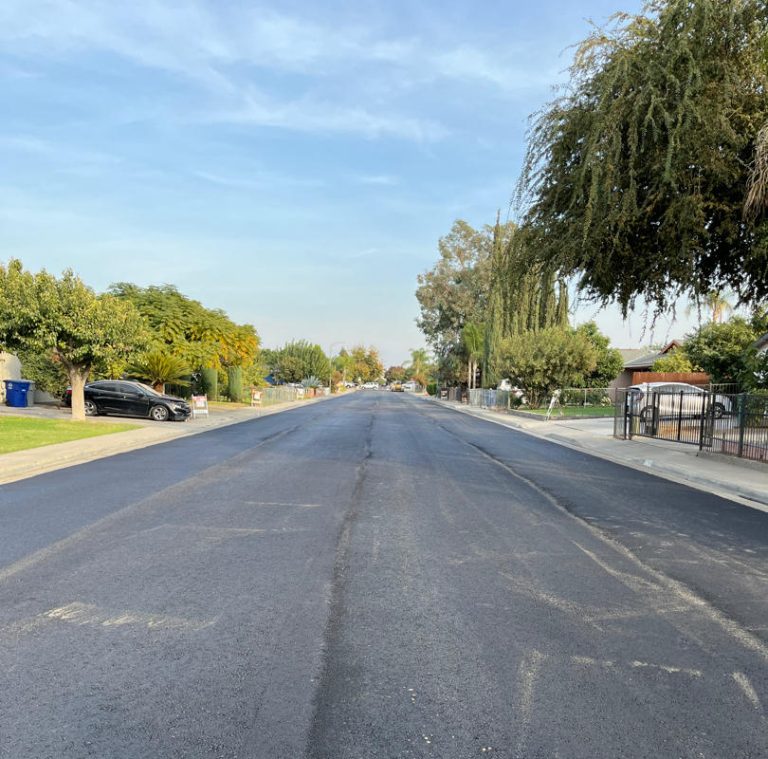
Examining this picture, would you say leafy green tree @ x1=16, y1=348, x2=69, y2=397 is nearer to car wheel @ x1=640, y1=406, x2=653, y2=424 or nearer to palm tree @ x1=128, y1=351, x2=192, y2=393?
palm tree @ x1=128, y1=351, x2=192, y2=393

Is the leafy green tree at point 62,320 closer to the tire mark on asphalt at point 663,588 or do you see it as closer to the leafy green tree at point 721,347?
the tire mark on asphalt at point 663,588

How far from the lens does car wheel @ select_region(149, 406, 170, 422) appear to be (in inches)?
1014

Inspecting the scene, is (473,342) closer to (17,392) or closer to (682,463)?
(17,392)

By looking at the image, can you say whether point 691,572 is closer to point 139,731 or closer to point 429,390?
point 139,731

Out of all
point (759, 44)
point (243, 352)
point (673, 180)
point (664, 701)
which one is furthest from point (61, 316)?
point (664, 701)

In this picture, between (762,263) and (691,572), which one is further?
(762,263)

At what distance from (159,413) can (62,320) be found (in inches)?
255

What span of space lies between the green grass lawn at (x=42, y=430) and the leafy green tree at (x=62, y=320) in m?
2.20

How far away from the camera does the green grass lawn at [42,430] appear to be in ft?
50.8

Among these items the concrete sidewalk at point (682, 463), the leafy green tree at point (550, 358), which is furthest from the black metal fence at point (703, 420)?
the leafy green tree at point (550, 358)

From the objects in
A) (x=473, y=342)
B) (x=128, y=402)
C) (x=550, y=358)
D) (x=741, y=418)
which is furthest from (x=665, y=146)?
(x=473, y=342)

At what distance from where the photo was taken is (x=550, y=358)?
36.9 meters

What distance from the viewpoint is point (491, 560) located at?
6.08 m

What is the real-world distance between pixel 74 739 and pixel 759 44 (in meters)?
12.7
